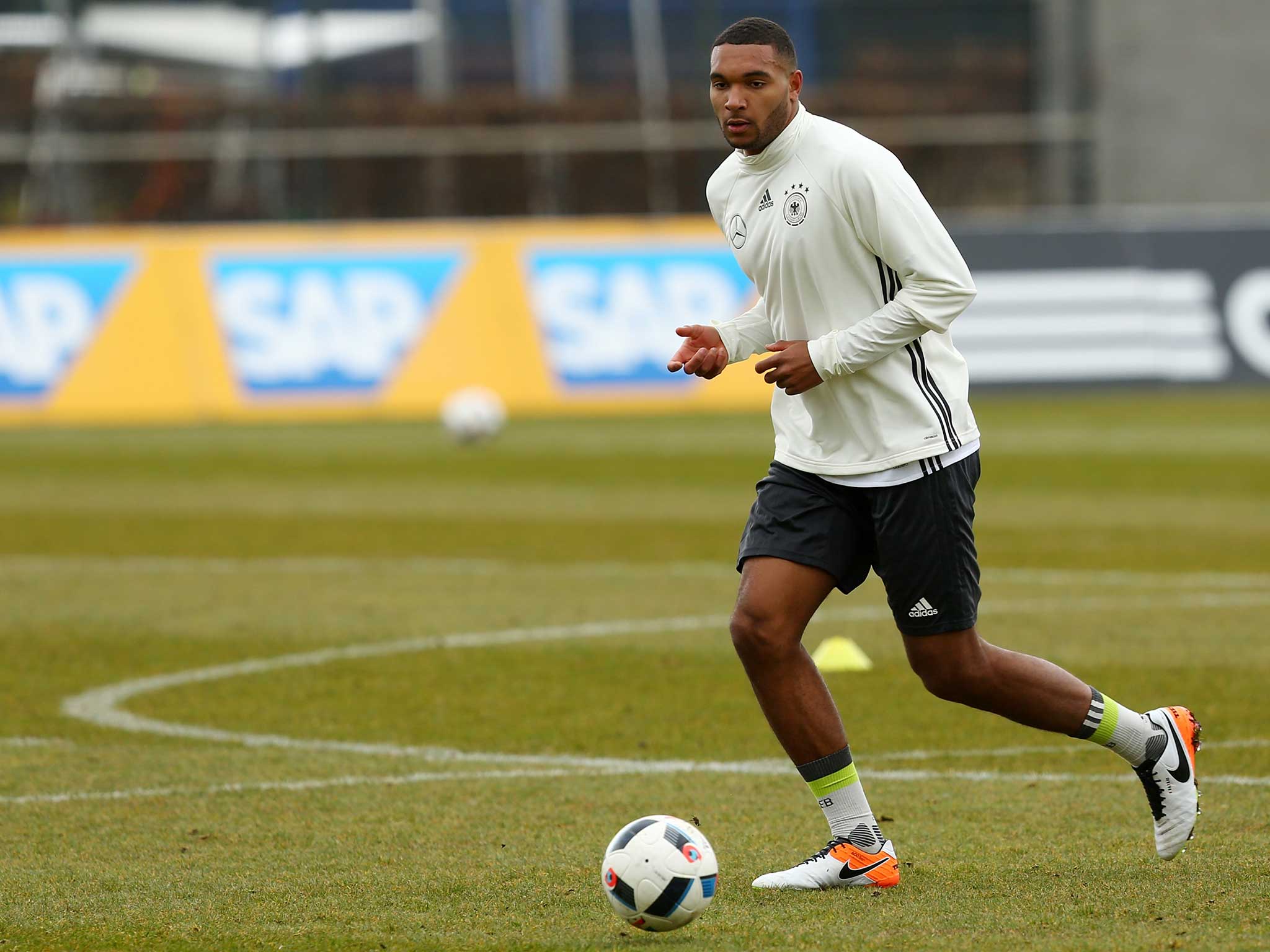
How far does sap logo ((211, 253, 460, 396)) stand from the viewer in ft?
71.2

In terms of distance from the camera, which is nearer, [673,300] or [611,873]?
[611,873]

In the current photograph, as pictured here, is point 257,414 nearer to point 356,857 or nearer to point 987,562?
point 987,562

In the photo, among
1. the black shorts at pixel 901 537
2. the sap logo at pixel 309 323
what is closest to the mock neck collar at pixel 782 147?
the black shorts at pixel 901 537

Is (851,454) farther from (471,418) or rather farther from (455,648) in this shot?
(471,418)

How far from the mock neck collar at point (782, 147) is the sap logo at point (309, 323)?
16.8 m

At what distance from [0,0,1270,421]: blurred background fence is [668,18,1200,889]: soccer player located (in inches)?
659

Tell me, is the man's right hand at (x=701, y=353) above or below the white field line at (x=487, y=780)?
above

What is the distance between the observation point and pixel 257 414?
2186 cm

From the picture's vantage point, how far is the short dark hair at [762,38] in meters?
5.20

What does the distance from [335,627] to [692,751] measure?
319cm

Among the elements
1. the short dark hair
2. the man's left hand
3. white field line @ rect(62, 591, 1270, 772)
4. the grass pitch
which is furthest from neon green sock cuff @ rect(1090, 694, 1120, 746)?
the short dark hair

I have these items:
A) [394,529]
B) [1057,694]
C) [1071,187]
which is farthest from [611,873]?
[1071,187]

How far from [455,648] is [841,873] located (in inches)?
166

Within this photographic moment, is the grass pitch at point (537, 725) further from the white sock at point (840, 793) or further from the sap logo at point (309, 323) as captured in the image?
the sap logo at point (309, 323)
